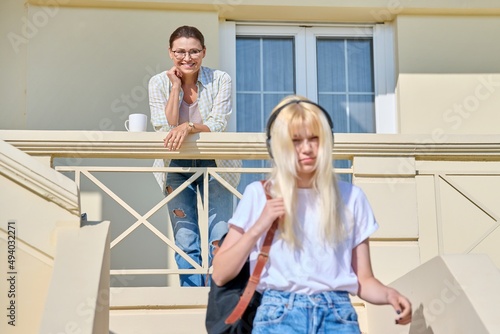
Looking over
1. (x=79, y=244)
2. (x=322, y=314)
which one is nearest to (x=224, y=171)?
(x=79, y=244)

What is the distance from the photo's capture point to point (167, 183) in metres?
5.82

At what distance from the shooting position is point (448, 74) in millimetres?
7719

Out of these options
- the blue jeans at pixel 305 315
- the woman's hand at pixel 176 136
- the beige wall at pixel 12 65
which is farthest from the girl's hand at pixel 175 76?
the blue jeans at pixel 305 315

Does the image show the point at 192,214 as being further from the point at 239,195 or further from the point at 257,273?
the point at 257,273

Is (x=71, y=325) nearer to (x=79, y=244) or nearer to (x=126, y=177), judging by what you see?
(x=79, y=244)

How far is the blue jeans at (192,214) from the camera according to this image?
5.66 metres

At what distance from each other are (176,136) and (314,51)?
8.79 ft

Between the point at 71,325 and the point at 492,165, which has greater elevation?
the point at 492,165

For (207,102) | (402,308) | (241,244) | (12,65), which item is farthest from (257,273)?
(12,65)

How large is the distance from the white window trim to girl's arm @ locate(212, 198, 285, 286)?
444cm

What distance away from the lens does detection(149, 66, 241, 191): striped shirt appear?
584cm

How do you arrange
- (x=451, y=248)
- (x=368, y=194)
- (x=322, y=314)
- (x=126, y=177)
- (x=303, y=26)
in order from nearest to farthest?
(x=322, y=314), (x=368, y=194), (x=451, y=248), (x=126, y=177), (x=303, y=26)

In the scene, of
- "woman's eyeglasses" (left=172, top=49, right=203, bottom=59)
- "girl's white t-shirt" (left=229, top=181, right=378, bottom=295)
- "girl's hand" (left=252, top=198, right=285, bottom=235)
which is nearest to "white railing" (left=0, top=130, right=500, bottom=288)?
"woman's eyeglasses" (left=172, top=49, right=203, bottom=59)

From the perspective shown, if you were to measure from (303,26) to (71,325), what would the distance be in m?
4.69
